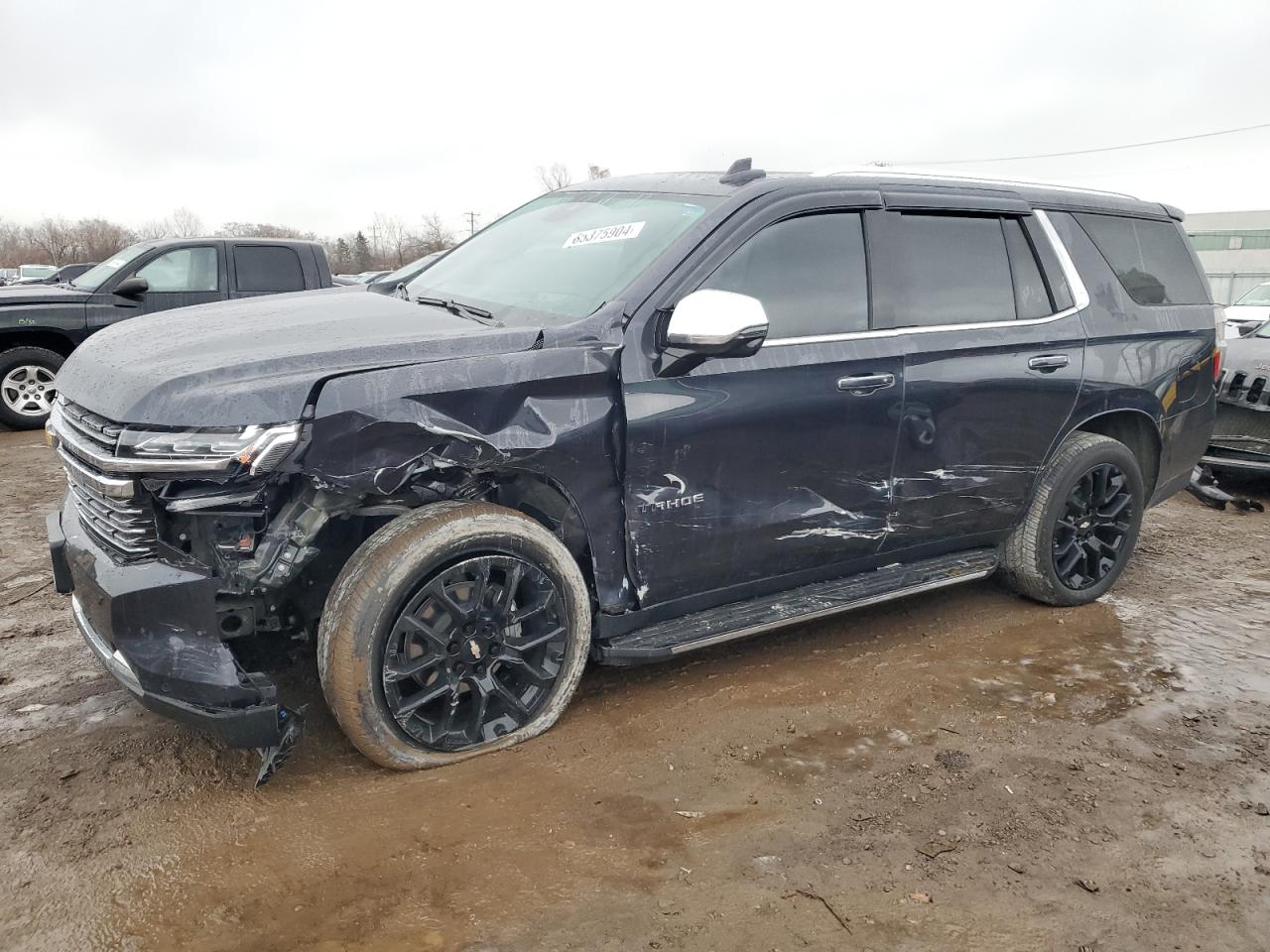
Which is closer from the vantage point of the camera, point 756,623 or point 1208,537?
point 756,623

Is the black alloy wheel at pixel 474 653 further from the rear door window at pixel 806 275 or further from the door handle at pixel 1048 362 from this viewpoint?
the door handle at pixel 1048 362

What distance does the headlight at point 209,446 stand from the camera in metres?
2.48

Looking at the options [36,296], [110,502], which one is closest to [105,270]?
[36,296]

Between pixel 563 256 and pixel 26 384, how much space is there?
24.3 feet

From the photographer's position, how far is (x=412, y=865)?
2475 millimetres

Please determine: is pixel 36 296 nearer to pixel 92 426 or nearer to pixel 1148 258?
pixel 92 426

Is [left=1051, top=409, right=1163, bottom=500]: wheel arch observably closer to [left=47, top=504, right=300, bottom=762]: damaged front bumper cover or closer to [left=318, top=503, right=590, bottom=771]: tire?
[left=318, top=503, right=590, bottom=771]: tire

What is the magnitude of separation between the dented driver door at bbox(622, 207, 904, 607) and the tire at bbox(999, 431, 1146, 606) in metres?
1.05

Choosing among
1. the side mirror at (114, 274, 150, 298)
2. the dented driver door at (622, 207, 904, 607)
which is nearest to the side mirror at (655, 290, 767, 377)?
the dented driver door at (622, 207, 904, 607)

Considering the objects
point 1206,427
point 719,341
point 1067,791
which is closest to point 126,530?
point 719,341

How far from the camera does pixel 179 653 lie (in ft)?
8.39

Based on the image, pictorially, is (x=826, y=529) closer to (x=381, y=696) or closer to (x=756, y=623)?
(x=756, y=623)

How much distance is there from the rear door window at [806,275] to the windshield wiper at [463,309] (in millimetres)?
743

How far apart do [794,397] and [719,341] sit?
52 centimetres
